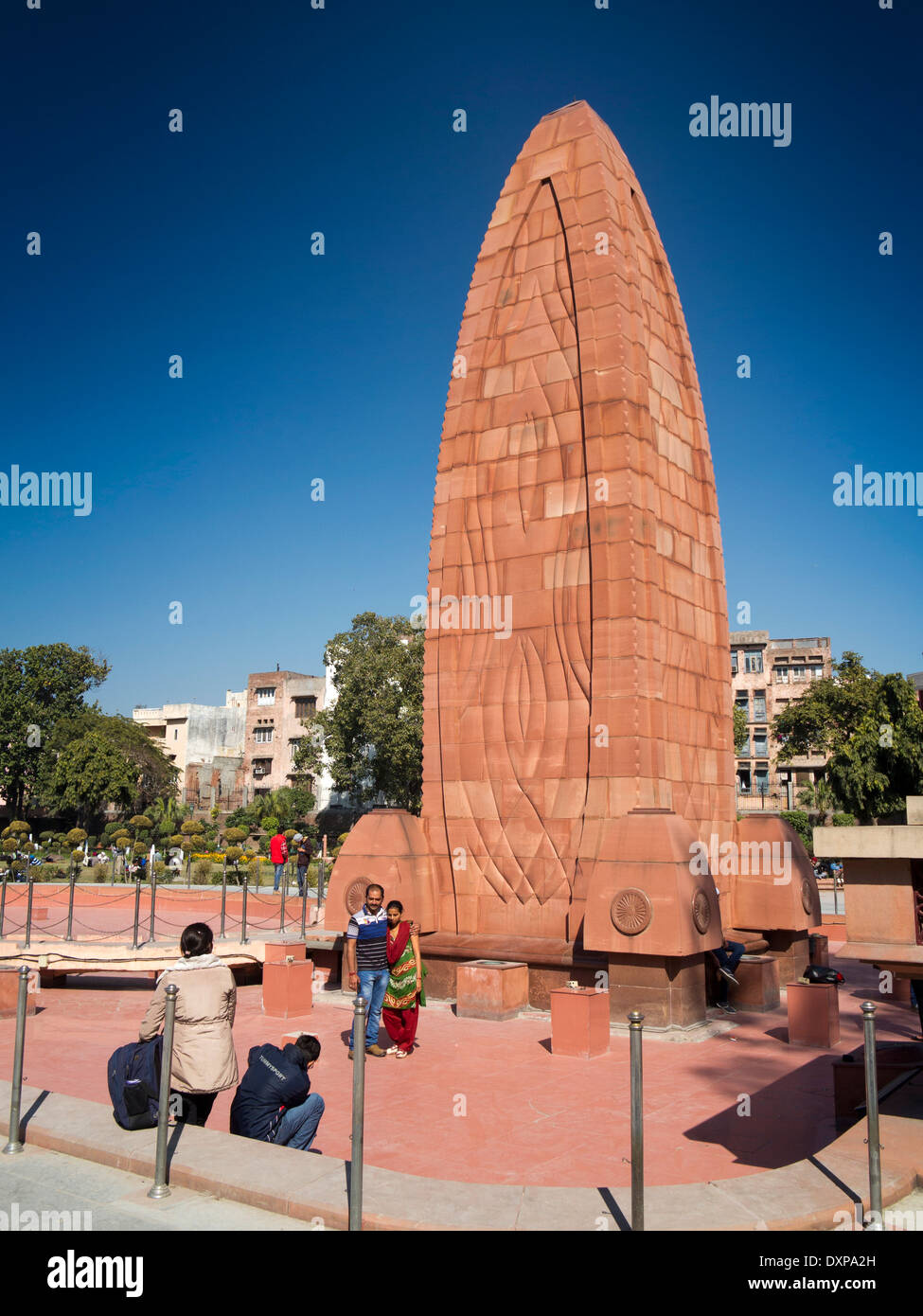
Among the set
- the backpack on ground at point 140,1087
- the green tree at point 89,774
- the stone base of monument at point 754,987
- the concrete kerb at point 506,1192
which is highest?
the green tree at point 89,774

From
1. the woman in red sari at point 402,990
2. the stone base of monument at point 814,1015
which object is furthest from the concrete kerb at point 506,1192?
the stone base of monument at point 814,1015

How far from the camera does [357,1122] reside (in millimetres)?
4699

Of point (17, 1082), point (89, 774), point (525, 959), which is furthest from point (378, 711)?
point (17, 1082)

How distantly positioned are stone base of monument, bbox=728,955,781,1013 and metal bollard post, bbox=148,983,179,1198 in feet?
26.7

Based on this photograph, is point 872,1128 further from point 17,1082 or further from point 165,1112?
point 17,1082

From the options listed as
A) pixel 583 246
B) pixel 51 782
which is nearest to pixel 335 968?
pixel 583 246

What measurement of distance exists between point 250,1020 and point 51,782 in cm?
4421

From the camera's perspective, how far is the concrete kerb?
→ 4.46 m

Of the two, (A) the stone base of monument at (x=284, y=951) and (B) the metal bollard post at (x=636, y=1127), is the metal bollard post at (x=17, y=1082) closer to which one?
(B) the metal bollard post at (x=636, y=1127)

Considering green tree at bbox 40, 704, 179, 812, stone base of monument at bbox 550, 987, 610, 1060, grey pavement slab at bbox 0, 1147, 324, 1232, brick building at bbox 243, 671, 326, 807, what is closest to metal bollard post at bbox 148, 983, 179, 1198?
grey pavement slab at bbox 0, 1147, 324, 1232

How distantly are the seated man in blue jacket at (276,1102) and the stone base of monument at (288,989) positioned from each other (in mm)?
5425

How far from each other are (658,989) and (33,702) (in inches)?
2126

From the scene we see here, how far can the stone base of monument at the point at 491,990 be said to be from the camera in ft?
36.1

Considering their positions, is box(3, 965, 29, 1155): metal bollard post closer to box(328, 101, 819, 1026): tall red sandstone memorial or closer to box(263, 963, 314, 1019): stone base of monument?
box(263, 963, 314, 1019): stone base of monument
